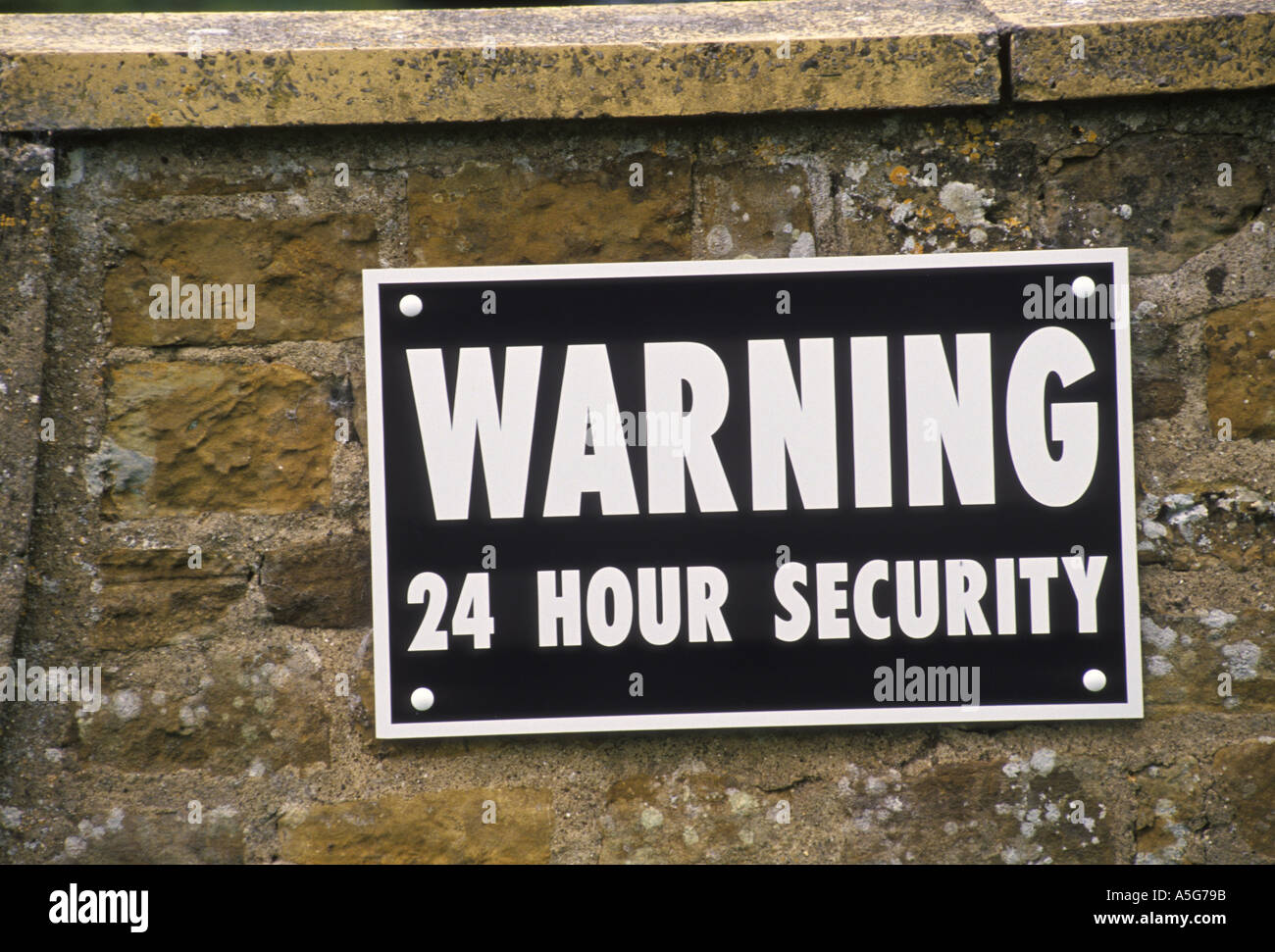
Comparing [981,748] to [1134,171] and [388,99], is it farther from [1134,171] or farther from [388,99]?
[388,99]

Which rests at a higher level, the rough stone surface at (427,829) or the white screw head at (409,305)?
the white screw head at (409,305)

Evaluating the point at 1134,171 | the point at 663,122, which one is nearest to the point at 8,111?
the point at 663,122

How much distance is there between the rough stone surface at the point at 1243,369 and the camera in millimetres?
1366

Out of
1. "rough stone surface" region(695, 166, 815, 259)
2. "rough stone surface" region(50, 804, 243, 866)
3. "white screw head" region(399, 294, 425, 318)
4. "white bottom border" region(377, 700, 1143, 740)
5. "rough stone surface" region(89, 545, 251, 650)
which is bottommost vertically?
"rough stone surface" region(50, 804, 243, 866)

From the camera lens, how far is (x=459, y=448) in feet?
4.42

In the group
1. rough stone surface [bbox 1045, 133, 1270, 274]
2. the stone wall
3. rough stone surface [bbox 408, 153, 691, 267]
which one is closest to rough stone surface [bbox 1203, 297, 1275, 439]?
the stone wall

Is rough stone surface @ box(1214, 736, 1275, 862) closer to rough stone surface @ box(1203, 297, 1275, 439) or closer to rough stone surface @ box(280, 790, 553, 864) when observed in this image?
rough stone surface @ box(1203, 297, 1275, 439)

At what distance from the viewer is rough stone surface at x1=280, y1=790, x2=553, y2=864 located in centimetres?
137

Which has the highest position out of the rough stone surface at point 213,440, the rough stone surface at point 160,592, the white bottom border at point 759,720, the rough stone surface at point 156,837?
the rough stone surface at point 213,440

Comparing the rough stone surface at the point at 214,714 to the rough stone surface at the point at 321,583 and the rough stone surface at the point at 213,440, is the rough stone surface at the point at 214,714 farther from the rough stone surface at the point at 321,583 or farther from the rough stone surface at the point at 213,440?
the rough stone surface at the point at 213,440

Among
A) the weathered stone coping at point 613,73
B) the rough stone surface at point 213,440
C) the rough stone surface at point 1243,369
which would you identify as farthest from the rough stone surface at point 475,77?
the rough stone surface at point 1243,369

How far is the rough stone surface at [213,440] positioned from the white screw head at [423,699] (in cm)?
29

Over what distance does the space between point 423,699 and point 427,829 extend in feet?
0.61

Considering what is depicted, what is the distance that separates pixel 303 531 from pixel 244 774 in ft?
1.13
